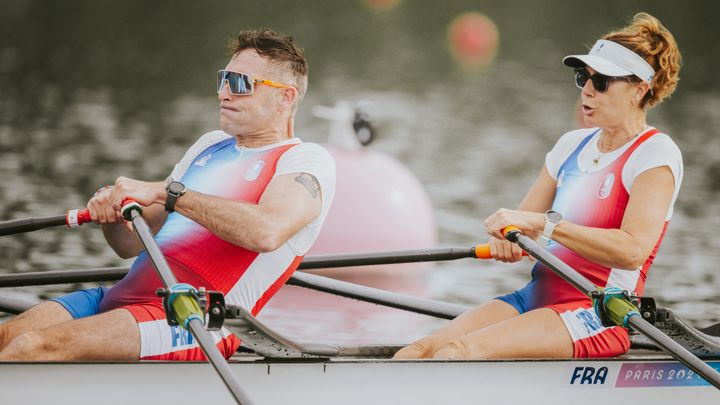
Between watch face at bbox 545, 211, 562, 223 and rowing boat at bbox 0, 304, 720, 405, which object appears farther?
watch face at bbox 545, 211, 562, 223

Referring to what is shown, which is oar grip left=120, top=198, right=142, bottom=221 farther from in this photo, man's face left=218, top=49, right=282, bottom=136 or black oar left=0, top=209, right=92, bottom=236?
black oar left=0, top=209, right=92, bottom=236

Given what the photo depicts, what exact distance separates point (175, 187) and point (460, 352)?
1388mm

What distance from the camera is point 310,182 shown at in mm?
5387

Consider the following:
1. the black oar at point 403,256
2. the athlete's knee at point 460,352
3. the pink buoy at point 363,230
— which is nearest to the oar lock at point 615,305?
the athlete's knee at point 460,352

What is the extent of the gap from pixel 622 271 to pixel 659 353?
0.69m

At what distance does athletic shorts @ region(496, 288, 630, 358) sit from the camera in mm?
5773

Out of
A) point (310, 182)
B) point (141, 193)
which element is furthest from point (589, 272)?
point (141, 193)

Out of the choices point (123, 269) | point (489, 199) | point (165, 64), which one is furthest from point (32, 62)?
point (123, 269)

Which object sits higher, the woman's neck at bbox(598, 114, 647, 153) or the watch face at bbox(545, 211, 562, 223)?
the woman's neck at bbox(598, 114, 647, 153)

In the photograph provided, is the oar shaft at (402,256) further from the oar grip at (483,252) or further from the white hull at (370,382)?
the white hull at (370,382)

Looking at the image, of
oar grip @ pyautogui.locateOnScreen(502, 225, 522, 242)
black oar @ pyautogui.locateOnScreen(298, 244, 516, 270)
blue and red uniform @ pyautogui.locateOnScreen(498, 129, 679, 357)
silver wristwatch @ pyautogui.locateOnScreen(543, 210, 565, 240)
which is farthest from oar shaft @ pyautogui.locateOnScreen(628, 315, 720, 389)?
black oar @ pyautogui.locateOnScreen(298, 244, 516, 270)

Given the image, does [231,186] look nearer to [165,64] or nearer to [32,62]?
[32,62]

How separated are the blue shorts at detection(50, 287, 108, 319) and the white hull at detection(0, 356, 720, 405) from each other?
19.8 inches

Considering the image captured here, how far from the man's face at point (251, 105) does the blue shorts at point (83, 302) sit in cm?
87
